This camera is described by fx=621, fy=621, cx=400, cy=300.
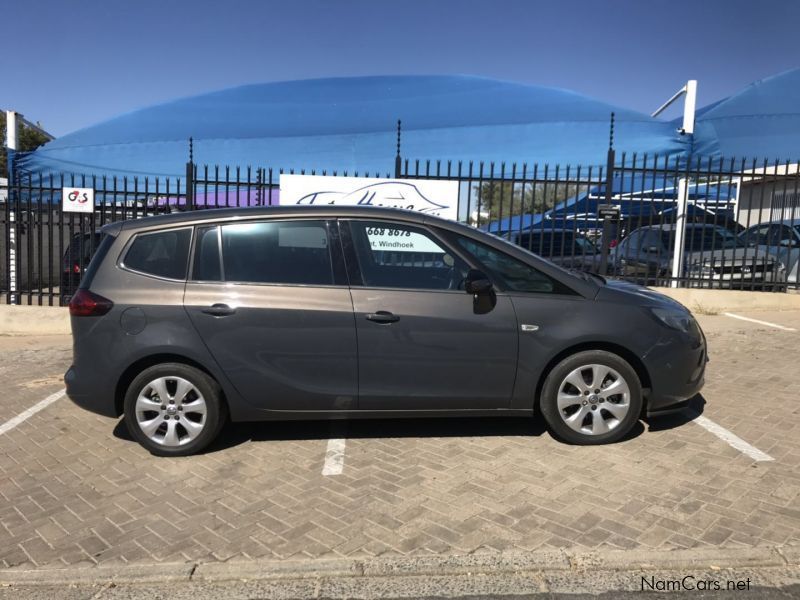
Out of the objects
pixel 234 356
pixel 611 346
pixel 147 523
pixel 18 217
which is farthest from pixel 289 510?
pixel 18 217

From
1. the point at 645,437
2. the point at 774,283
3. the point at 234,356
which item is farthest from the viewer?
the point at 774,283

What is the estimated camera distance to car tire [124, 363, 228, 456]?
4.25 m

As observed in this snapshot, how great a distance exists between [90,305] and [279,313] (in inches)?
51.4

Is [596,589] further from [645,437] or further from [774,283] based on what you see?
[774,283]

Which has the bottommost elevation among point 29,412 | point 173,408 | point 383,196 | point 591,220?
point 29,412

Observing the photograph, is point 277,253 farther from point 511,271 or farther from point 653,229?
point 653,229

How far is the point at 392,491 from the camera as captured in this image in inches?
151

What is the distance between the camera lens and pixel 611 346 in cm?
433

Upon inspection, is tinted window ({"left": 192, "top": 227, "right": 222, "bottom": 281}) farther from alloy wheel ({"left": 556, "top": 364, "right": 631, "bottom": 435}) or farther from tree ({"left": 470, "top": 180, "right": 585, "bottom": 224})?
tree ({"left": 470, "top": 180, "right": 585, "bottom": 224})

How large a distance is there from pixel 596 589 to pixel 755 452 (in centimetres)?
216

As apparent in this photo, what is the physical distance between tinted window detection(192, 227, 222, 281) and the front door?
920mm

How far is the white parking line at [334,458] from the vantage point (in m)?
4.16

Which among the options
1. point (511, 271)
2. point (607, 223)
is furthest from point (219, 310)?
point (607, 223)

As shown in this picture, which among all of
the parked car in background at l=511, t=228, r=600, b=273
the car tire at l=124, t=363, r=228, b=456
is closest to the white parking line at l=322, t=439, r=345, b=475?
the car tire at l=124, t=363, r=228, b=456
